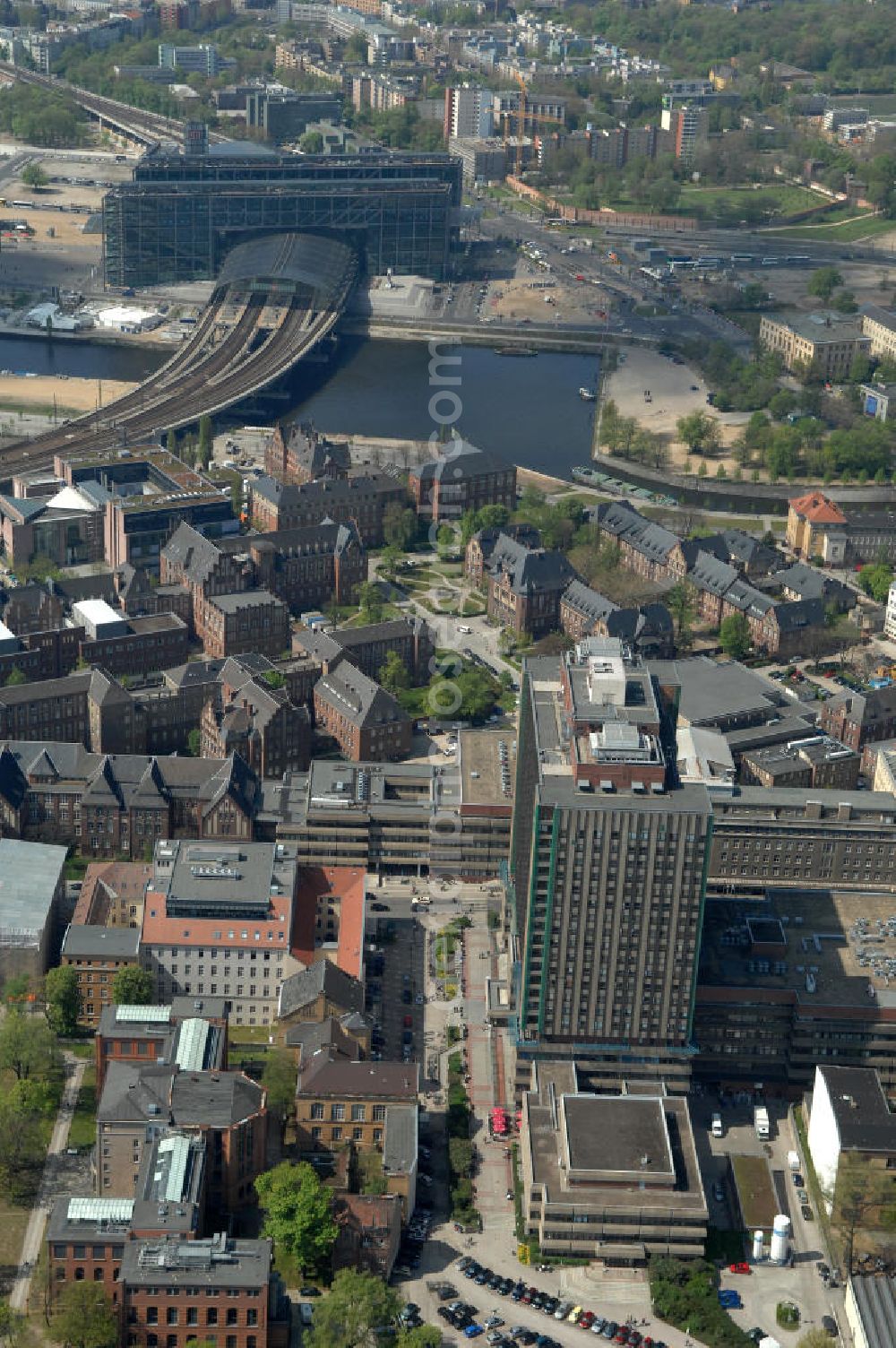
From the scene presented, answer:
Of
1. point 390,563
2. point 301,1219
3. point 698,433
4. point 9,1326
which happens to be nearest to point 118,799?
point 301,1219

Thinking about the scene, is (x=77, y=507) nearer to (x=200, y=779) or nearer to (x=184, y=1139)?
(x=200, y=779)

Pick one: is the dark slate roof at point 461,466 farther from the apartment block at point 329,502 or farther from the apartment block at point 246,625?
the apartment block at point 246,625

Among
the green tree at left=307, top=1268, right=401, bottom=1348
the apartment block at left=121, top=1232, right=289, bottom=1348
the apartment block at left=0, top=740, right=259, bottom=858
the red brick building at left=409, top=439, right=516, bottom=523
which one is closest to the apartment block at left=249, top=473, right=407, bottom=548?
the red brick building at left=409, top=439, right=516, bottom=523

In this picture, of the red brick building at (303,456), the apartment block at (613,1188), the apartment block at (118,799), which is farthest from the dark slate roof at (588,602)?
the apartment block at (613,1188)

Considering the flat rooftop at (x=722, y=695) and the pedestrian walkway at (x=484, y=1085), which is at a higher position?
the flat rooftop at (x=722, y=695)

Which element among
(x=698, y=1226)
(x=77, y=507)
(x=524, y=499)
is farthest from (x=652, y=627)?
(x=698, y=1226)

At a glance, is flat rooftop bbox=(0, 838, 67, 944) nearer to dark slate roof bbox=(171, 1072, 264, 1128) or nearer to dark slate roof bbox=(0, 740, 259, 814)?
dark slate roof bbox=(0, 740, 259, 814)

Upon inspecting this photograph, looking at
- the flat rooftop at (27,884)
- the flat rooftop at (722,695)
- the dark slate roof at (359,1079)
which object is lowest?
the flat rooftop at (27,884)
